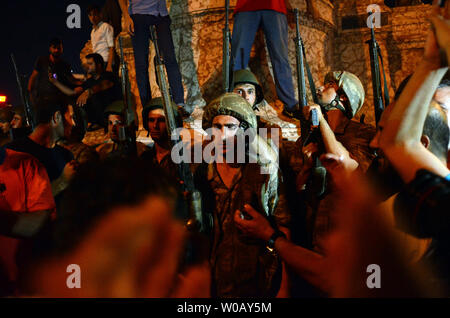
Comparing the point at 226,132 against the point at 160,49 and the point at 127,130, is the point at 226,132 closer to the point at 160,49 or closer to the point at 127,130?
the point at 127,130

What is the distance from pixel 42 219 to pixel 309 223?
80.1 inches

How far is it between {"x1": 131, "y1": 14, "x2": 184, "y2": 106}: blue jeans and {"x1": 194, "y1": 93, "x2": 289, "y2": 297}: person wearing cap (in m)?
2.84

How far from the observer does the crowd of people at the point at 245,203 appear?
3.63 ft

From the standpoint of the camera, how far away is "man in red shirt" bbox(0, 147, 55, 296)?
8.63 ft

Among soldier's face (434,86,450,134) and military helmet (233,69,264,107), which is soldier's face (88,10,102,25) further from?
soldier's face (434,86,450,134)

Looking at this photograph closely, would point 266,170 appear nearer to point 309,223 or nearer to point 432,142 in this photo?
point 309,223

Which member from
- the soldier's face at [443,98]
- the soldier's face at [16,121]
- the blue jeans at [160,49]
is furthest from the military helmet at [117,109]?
the soldier's face at [443,98]

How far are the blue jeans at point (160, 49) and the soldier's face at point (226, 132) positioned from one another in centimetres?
289

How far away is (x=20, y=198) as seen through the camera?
9.14 ft

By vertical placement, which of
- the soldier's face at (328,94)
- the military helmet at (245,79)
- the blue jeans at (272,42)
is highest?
the blue jeans at (272,42)

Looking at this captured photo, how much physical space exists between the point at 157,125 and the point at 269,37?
9.36 feet

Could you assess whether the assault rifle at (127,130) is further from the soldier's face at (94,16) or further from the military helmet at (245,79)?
the soldier's face at (94,16)

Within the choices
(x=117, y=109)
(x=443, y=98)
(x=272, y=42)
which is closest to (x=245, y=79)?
(x=272, y=42)

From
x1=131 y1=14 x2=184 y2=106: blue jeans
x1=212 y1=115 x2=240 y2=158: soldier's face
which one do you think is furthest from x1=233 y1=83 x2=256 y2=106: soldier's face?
x1=212 y1=115 x2=240 y2=158: soldier's face
